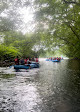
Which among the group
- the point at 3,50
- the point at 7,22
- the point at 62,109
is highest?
the point at 7,22

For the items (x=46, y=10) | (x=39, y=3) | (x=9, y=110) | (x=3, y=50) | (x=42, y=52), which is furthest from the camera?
(x=42, y=52)

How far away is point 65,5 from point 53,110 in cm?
1106

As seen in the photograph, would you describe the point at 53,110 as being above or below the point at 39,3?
below

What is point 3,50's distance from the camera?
25.9 metres

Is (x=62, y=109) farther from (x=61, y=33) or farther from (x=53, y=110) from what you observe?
(x=61, y=33)

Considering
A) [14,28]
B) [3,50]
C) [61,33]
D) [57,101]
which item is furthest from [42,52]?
[57,101]

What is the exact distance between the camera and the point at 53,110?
4945 millimetres

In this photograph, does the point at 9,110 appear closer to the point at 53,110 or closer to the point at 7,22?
the point at 53,110

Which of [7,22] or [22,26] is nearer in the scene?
[22,26]

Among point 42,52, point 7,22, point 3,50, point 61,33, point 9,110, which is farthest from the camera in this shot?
point 42,52

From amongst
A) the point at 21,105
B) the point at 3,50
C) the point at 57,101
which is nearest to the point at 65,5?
the point at 57,101

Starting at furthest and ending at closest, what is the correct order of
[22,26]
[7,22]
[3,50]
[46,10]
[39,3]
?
[3,50]
[7,22]
[22,26]
[39,3]
[46,10]

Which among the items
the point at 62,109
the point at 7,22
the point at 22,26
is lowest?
the point at 62,109

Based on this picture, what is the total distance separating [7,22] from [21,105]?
17729 mm
